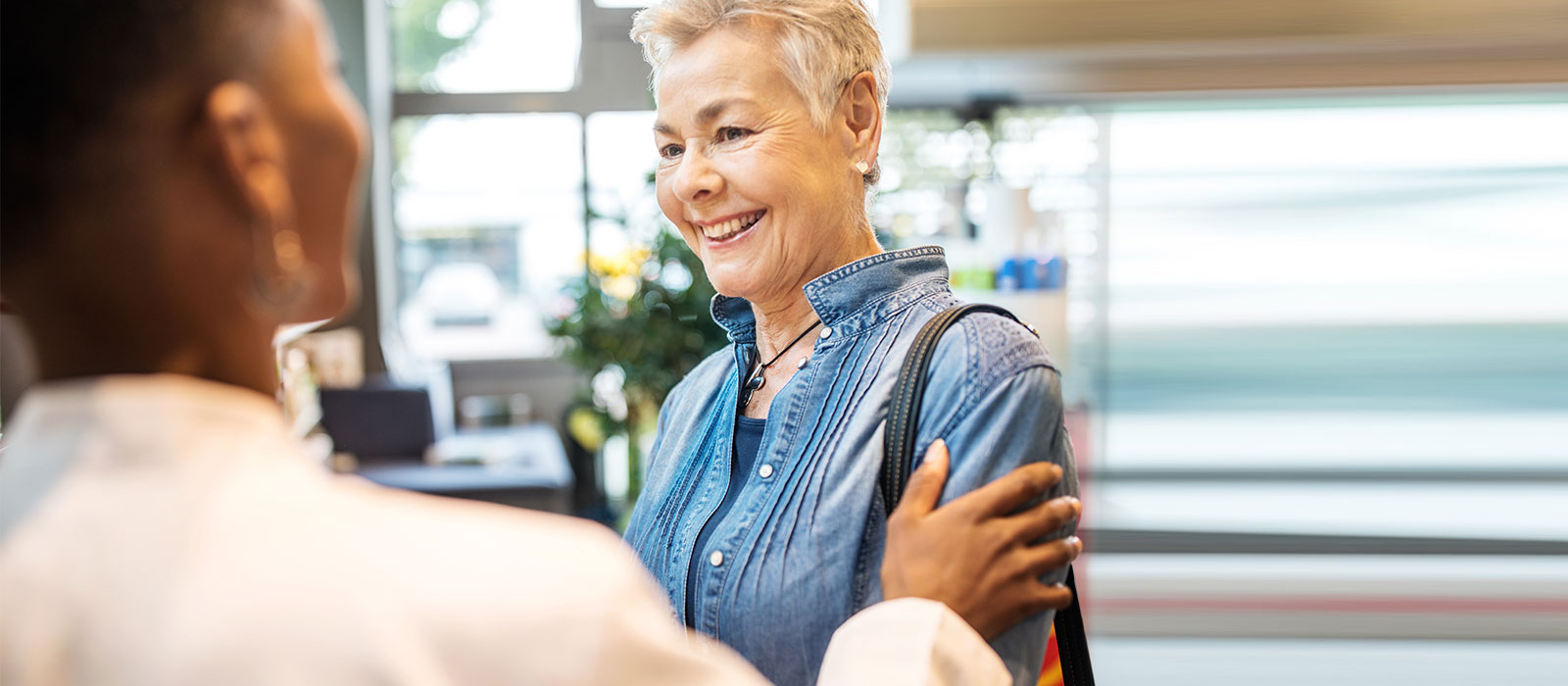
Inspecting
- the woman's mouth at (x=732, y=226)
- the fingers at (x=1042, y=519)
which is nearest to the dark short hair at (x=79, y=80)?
the fingers at (x=1042, y=519)

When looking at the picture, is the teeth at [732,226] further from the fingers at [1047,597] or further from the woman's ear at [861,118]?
the fingers at [1047,597]

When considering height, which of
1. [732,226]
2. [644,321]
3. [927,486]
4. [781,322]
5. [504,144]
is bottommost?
[644,321]

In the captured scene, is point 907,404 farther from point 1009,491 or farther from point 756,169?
point 756,169

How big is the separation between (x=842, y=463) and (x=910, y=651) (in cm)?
25

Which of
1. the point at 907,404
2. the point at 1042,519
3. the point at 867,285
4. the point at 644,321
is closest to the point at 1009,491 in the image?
the point at 1042,519

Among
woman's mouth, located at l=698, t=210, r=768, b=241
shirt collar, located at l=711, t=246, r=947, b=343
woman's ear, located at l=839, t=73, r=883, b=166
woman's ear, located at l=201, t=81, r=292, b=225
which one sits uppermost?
woman's ear, located at l=839, t=73, r=883, b=166

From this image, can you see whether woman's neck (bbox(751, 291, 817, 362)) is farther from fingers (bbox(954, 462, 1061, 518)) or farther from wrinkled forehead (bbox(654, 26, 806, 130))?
fingers (bbox(954, 462, 1061, 518))

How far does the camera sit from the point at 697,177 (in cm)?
128

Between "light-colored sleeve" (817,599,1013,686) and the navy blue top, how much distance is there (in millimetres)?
297

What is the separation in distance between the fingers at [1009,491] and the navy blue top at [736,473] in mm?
309

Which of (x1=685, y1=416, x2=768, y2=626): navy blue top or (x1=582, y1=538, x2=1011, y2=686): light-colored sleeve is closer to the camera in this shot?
(x1=582, y1=538, x2=1011, y2=686): light-colored sleeve

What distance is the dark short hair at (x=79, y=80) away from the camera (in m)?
0.50

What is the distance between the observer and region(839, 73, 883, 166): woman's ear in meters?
1.27

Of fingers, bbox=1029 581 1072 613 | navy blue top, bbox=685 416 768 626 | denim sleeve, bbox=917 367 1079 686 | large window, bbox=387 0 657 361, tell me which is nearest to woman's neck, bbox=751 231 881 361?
navy blue top, bbox=685 416 768 626
